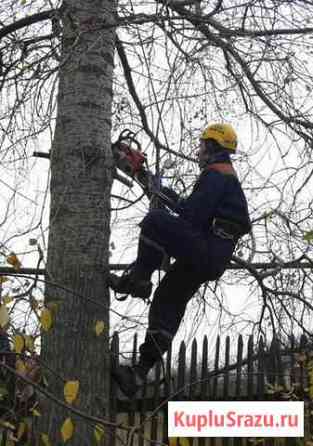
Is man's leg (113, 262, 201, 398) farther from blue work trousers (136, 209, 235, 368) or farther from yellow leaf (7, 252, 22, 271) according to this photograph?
yellow leaf (7, 252, 22, 271)

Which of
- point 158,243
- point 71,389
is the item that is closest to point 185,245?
point 158,243

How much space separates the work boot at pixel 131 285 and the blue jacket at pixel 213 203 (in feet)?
1.35

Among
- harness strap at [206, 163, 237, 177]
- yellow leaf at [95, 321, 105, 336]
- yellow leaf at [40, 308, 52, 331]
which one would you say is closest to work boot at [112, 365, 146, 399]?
yellow leaf at [95, 321, 105, 336]

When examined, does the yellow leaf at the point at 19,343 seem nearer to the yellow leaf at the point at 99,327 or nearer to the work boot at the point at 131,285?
the yellow leaf at the point at 99,327

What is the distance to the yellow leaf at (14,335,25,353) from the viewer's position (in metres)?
2.49

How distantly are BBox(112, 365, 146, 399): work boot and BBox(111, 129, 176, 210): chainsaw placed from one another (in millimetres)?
884

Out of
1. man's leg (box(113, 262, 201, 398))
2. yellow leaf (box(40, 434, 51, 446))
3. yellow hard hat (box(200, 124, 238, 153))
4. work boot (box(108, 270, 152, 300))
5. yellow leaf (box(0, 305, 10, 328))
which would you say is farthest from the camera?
yellow hard hat (box(200, 124, 238, 153))

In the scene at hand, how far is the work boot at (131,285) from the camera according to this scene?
134 inches

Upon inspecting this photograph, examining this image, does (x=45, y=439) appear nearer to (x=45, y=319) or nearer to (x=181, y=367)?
(x=45, y=319)

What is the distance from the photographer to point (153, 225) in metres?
3.61

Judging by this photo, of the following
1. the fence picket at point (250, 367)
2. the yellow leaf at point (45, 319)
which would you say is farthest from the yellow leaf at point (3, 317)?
the fence picket at point (250, 367)

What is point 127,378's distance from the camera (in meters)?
3.64

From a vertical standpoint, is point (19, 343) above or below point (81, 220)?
below

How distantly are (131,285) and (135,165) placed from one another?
25.7 inches
